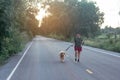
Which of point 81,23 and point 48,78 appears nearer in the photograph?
point 48,78

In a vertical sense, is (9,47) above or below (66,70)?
above

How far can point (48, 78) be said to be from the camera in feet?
50.2

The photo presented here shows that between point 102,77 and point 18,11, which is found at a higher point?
point 18,11

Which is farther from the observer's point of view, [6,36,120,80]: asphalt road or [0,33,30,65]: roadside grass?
[0,33,30,65]: roadside grass

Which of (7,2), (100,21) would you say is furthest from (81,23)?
(7,2)

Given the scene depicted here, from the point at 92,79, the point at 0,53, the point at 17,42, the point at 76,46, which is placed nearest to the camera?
the point at 92,79

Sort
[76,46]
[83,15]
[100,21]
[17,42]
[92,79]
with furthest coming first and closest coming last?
[100,21] < [83,15] < [17,42] < [76,46] < [92,79]

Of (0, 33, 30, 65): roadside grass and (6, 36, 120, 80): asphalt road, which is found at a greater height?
(0, 33, 30, 65): roadside grass

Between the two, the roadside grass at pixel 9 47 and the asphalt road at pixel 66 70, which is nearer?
the asphalt road at pixel 66 70

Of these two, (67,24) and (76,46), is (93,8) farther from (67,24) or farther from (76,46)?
(76,46)

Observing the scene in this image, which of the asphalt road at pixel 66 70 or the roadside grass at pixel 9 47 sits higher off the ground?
the roadside grass at pixel 9 47

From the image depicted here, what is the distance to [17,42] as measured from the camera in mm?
36000

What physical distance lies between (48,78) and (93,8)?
253 ft

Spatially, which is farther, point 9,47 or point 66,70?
point 9,47
